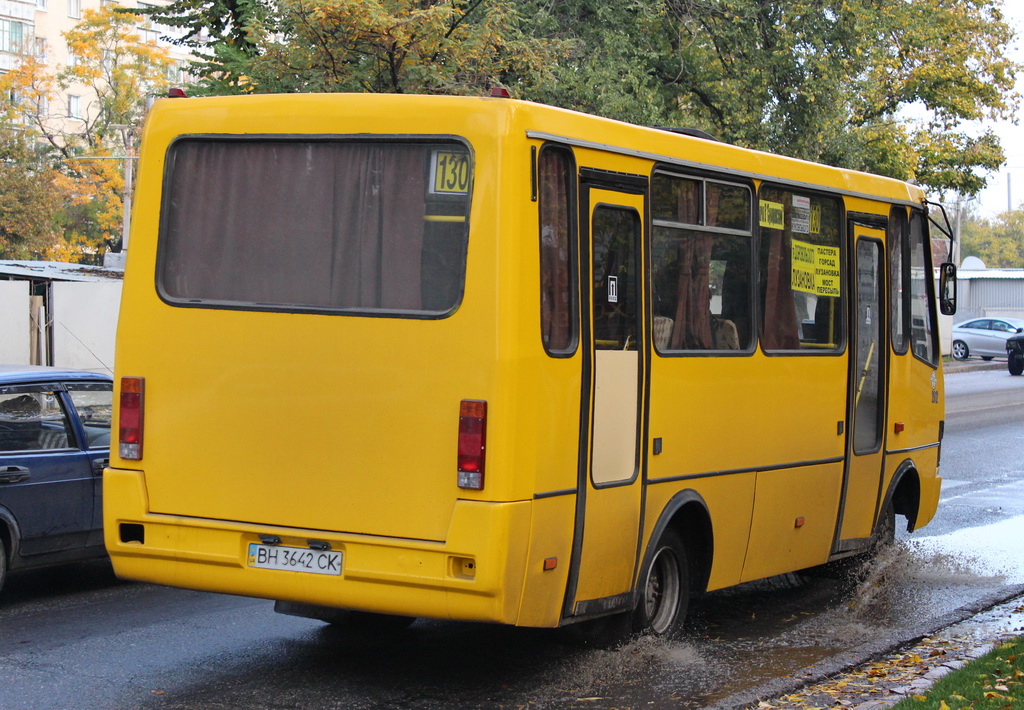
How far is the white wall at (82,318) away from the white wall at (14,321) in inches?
40.1

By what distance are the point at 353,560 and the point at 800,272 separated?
3.89m

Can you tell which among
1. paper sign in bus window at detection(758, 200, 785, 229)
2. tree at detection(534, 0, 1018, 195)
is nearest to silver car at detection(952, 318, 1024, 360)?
tree at detection(534, 0, 1018, 195)

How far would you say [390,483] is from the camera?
20.1ft

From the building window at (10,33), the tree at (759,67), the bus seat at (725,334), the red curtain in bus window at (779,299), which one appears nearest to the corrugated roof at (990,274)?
the tree at (759,67)

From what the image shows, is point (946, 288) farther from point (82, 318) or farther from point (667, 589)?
point (82, 318)

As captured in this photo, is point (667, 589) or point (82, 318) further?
point (82, 318)

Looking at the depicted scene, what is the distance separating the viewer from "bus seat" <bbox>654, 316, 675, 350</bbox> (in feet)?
23.4

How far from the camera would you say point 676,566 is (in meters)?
7.59

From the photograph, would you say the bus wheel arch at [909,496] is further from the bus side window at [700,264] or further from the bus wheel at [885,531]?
the bus side window at [700,264]

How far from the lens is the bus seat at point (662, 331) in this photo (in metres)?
7.12

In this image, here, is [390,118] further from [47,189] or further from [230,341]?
[47,189]

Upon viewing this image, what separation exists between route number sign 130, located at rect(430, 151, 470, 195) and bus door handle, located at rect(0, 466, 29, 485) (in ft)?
11.8

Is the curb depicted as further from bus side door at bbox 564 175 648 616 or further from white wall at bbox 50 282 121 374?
white wall at bbox 50 282 121 374

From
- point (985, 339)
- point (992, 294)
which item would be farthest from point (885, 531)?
point (992, 294)
